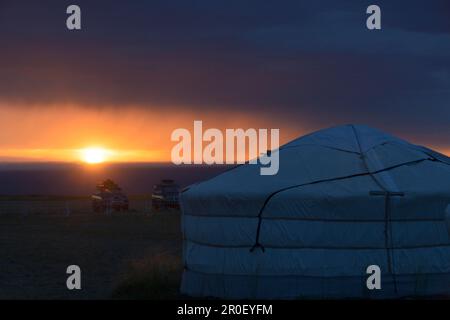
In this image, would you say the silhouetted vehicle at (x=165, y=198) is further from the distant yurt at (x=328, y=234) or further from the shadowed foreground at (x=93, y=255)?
the distant yurt at (x=328, y=234)

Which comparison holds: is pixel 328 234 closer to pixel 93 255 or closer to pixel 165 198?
pixel 93 255

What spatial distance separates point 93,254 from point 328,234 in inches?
375

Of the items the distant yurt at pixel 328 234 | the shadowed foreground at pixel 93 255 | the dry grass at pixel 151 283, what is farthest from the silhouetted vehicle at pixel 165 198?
the distant yurt at pixel 328 234

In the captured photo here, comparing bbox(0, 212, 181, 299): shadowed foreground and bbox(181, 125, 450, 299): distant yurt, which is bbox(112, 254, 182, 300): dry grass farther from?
bbox(181, 125, 450, 299): distant yurt

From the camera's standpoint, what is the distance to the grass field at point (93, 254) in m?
14.3

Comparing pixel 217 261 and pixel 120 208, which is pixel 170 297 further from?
pixel 120 208

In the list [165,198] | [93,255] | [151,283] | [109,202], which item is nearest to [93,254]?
[93,255]

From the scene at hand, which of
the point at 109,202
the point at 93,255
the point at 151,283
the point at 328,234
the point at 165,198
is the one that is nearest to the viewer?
the point at 328,234

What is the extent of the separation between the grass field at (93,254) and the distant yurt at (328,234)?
124 centimetres

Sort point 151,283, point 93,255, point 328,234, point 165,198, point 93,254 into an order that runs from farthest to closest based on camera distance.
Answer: point 165,198, point 93,254, point 93,255, point 151,283, point 328,234

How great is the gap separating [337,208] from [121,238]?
13.7 m

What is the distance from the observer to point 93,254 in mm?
21016
